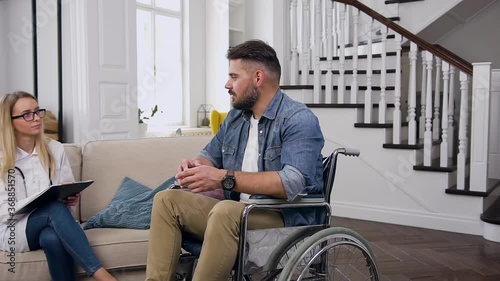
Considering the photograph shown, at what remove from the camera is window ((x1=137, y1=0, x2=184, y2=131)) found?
647 centimetres

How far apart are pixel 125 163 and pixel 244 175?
110cm

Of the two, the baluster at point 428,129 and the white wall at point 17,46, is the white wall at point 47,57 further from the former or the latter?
the baluster at point 428,129

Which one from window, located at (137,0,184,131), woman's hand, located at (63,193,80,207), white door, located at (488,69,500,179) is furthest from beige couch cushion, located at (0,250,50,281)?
window, located at (137,0,184,131)

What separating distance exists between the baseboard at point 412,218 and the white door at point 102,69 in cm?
207

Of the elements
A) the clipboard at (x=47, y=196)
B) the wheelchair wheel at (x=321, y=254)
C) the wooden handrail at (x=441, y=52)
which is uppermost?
the wooden handrail at (x=441, y=52)

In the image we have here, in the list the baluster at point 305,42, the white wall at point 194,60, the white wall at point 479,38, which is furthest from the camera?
the white wall at point 194,60

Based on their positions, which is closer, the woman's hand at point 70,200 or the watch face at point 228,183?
the watch face at point 228,183

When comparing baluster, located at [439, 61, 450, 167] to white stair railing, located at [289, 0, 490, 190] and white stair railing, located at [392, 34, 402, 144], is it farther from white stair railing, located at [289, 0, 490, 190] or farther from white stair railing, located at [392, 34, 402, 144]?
white stair railing, located at [392, 34, 402, 144]

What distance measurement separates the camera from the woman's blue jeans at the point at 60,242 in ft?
6.40

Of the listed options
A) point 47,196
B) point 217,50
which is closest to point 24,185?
point 47,196

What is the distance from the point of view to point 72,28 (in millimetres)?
4082

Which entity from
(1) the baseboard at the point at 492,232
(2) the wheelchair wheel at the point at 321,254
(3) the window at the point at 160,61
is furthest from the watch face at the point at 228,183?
(3) the window at the point at 160,61

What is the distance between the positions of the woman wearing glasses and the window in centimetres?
420

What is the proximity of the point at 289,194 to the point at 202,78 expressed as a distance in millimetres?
5776
